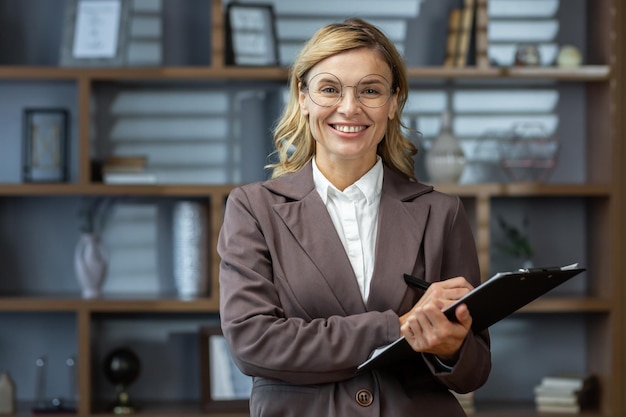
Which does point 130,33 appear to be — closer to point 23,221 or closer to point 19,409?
point 23,221

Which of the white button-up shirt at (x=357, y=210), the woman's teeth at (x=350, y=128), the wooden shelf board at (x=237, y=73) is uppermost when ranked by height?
the wooden shelf board at (x=237, y=73)

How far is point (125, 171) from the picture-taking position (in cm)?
394

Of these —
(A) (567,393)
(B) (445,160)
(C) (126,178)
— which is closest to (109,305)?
(C) (126,178)

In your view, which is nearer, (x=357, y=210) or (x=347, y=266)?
(x=347, y=266)

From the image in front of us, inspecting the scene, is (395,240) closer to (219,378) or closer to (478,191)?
(478,191)

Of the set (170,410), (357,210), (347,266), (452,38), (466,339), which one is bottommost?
(170,410)

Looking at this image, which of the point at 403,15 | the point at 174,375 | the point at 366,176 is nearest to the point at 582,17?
the point at 403,15

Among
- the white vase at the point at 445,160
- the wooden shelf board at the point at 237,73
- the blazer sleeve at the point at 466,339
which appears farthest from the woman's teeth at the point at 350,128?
the white vase at the point at 445,160

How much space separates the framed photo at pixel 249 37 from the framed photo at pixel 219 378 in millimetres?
1038

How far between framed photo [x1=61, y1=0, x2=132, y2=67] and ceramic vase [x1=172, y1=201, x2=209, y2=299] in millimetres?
620

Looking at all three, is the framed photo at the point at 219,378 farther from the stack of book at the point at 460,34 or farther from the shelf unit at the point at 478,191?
the stack of book at the point at 460,34

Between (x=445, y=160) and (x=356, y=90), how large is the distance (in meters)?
2.10

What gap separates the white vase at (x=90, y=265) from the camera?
394 cm

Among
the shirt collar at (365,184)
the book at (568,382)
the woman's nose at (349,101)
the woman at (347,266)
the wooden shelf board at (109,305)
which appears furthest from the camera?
the book at (568,382)
